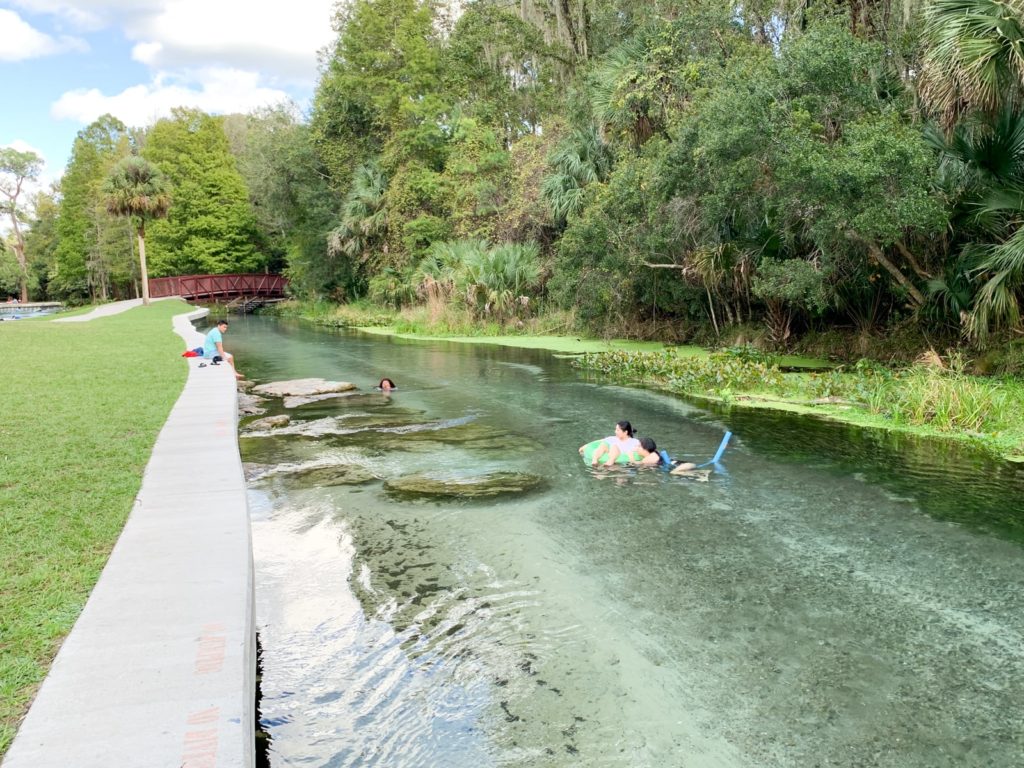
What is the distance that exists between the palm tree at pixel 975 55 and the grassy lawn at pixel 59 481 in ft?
37.3

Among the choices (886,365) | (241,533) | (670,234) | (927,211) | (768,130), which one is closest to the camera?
(241,533)

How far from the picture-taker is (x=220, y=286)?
5366 centimetres

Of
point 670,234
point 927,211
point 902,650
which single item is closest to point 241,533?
point 902,650

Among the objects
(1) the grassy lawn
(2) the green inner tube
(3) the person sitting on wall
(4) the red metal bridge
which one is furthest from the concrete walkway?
(4) the red metal bridge

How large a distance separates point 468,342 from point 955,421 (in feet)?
55.5

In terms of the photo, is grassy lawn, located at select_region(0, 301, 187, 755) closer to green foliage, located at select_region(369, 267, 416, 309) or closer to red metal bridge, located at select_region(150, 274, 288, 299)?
green foliage, located at select_region(369, 267, 416, 309)

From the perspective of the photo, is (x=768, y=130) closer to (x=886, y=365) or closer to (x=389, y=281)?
(x=886, y=365)

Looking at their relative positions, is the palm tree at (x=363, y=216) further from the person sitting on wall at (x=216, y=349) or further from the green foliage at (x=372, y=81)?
the person sitting on wall at (x=216, y=349)

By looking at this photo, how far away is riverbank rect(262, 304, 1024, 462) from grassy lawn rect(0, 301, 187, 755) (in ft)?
30.4

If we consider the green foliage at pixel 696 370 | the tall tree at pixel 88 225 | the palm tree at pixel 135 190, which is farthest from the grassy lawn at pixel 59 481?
the tall tree at pixel 88 225

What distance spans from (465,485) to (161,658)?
5139mm

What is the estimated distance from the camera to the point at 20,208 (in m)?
77.3

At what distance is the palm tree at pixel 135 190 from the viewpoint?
40219 mm

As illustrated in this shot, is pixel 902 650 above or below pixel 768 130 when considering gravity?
below
